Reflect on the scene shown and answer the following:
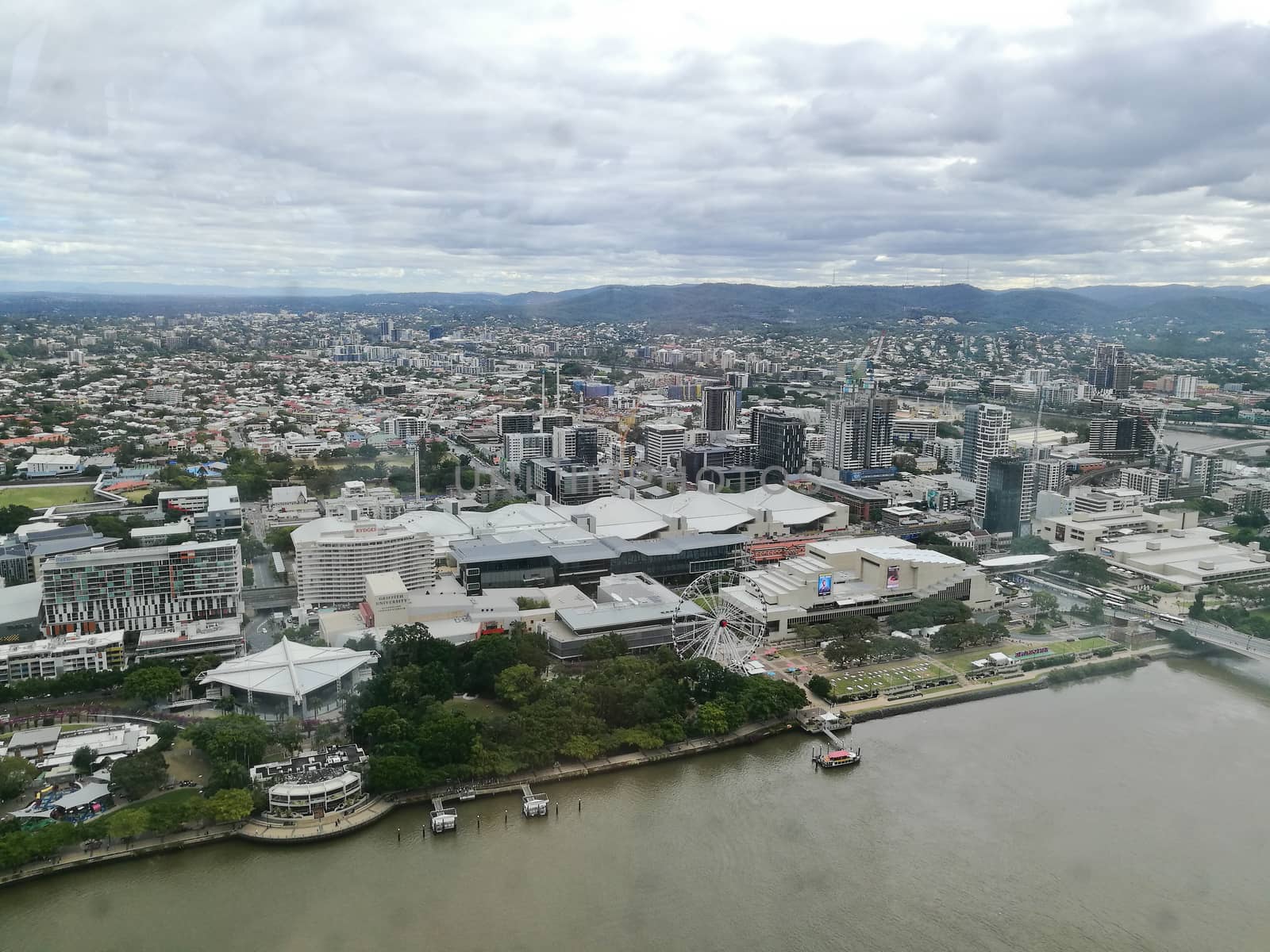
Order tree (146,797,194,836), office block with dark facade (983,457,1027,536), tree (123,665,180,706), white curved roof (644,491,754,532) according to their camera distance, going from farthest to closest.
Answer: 1. office block with dark facade (983,457,1027,536)
2. white curved roof (644,491,754,532)
3. tree (123,665,180,706)
4. tree (146,797,194,836)

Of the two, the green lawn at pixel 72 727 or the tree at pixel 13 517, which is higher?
the tree at pixel 13 517

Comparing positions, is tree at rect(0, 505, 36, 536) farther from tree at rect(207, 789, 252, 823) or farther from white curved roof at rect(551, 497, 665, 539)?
tree at rect(207, 789, 252, 823)

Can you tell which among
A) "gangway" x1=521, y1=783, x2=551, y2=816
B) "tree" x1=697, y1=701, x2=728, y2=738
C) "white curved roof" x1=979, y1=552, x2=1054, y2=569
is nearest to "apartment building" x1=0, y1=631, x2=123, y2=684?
"gangway" x1=521, y1=783, x2=551, y2=816

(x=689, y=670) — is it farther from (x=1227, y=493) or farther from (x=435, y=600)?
(x=1227, y=493)

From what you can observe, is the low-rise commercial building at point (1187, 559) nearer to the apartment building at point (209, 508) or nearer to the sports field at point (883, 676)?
the sports field at point (883, 676)

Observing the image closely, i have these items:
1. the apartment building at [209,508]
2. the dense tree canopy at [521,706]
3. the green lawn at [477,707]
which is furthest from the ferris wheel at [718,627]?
the apartment building at [209,508]

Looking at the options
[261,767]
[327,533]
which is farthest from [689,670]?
[327,533]
